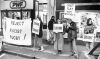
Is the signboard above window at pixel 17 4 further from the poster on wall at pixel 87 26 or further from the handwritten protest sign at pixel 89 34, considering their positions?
the handwritten protest sign at pixel 89 34

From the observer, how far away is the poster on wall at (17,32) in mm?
8297

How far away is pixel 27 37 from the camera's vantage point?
28.4 feet

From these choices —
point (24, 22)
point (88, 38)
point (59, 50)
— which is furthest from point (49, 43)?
point (24, 22)

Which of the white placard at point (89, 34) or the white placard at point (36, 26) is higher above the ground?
the white placard at point (36, 26)

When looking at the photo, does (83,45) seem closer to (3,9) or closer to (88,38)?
(88,38)

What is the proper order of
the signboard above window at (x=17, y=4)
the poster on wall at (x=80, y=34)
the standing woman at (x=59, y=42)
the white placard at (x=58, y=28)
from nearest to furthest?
1. the white placard at (x=58, y=28)
2. the standing woman at (x=59, y=42)
3. the poster on wall at (x=80, y=34)
4. the signboard above window at (x=17, y=4)

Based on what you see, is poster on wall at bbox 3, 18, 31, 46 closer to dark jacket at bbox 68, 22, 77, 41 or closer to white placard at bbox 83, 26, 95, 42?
dark jacket at bbox 68, 22, 77, 41

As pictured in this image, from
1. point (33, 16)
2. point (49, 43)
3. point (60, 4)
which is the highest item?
point (60, 4)

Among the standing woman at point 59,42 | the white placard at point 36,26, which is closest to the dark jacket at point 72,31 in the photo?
the standing woman at point 59,42

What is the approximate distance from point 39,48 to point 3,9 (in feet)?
19.4

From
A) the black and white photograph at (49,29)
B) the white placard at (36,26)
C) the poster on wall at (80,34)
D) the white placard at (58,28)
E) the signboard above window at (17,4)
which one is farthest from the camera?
the signboard above window at (17,4)

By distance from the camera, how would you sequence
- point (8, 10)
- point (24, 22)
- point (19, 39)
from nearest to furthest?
point (19, 39) → point (24, 22) → point (8, 10)

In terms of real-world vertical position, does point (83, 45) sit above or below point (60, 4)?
below

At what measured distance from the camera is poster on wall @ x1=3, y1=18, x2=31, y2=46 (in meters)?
8.30
